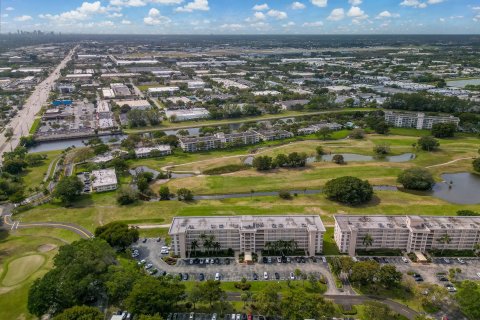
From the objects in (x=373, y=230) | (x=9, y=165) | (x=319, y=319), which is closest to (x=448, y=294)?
(x=373, y=230)

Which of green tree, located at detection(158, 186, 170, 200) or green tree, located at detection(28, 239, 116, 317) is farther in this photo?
green tree, located at detection(158, 186, 170, 200)

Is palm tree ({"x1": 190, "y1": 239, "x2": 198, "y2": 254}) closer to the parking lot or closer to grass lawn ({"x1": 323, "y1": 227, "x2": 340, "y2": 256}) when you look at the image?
the parking lot

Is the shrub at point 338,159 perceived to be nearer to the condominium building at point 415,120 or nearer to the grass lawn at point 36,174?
the condominium building at point 415,120

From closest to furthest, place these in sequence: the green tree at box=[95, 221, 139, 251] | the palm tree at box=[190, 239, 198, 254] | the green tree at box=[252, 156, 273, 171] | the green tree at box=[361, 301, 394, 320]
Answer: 1. the green tree at box=[361, 301, 394, 320]
2. the palm tree at box=[190, 239, 198, 254]
3. the green tree at box=[95, 221, 139, 251]
4. the green tree at box=[252, 156, 273, 171]

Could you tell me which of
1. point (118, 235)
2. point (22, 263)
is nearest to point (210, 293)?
point (118, 235)

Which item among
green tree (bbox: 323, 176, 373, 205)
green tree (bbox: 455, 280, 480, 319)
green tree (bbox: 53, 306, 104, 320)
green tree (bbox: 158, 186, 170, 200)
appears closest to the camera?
green tree (bbox: 53, 306, 104, 320)

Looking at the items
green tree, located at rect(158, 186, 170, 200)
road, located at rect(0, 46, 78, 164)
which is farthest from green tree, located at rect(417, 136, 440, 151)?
road, located at rect(0, 46, 78, 164)

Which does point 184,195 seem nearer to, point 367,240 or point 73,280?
point 73,280
